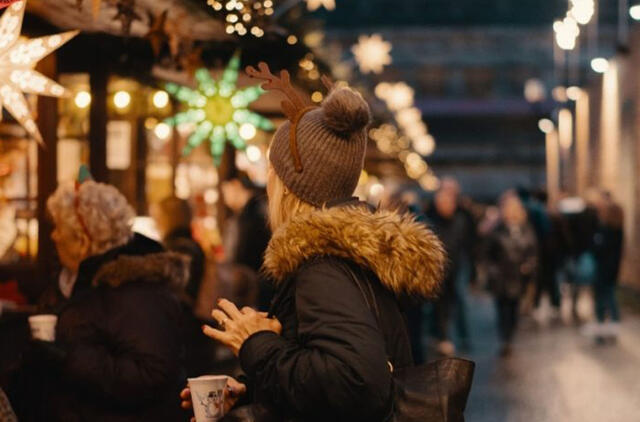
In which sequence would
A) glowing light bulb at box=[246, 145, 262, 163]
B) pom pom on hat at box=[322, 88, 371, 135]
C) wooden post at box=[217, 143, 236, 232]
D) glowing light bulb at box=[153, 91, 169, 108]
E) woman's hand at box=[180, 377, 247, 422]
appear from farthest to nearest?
1. wooden post at box=[217, 143, 236, 232]
2. glowing light bulb at box=[153, 91, 169, 108]
3. glowing light bulb at box=[246, 145, 262, 163]
4. woman's hand at box=[180, 377, 247, 422]
5. pom pom on hat at box=[322, 88, 371, 135]

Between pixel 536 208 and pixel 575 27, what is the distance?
3428mm

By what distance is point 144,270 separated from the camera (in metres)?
5.43

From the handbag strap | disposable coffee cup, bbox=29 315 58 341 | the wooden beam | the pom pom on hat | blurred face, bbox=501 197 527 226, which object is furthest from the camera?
blurred face, bbox=501 197 527 226

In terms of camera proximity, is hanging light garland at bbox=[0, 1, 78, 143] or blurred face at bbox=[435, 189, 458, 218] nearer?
hanging light garland at bbox=[0, 1, 78, 143]

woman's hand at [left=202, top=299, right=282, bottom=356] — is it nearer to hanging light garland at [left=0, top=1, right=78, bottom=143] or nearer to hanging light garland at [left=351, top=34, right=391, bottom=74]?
hanging light garland at [left=0, top=1, right=78, bottom=143]

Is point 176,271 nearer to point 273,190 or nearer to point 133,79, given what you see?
point 273,190

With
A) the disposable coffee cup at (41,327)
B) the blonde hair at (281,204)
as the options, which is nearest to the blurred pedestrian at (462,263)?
the disposable coffee cup at (41,327)

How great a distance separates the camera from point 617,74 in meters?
30.0

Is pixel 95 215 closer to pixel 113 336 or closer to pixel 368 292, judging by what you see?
pixel 113 336

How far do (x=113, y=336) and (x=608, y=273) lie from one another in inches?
523

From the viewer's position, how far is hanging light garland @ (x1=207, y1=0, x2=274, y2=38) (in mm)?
7594

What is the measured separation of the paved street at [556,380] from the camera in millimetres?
11148

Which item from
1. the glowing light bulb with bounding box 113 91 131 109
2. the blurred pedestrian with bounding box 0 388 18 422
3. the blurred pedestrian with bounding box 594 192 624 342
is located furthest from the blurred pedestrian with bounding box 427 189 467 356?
the blurred pedestrian with bounding box 0 388 18 422

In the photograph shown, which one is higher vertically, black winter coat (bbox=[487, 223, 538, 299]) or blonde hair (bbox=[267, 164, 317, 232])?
blonde hair (bbox=[267, 164, 317, 232])
